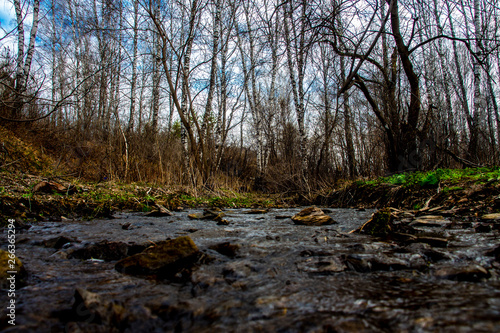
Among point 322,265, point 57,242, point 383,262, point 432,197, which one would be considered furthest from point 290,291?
point 432,197

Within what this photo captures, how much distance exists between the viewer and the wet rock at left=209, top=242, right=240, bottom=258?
5.60ft

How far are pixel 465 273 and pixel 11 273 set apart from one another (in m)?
2.08

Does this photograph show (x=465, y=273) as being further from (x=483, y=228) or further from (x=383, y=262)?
(x=483, y=228)

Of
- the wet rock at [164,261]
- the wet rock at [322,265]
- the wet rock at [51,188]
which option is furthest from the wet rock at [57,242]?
the wet rock at [51,188]

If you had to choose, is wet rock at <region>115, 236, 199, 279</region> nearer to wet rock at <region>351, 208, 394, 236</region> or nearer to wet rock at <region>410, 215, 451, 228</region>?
wet rock at <region>351, 208, 394, 236</region>

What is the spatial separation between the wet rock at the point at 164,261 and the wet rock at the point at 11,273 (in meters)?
0.41

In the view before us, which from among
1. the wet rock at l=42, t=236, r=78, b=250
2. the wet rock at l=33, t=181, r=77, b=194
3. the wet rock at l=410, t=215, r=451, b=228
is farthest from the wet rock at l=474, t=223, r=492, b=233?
the wet rock at l=33, t=181, r=77, b=194

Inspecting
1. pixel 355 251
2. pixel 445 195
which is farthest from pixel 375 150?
pixel 355 251

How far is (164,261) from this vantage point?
4.59 ft

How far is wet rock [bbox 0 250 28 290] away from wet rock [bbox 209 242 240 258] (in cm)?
105

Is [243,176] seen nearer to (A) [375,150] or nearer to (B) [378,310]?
(A) [375,150]

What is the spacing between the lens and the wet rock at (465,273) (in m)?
1.07

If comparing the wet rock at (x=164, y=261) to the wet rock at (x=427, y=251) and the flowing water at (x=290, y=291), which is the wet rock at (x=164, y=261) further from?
the wet rock at (x=427, y=251)

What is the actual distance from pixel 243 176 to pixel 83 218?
7.67 metres
